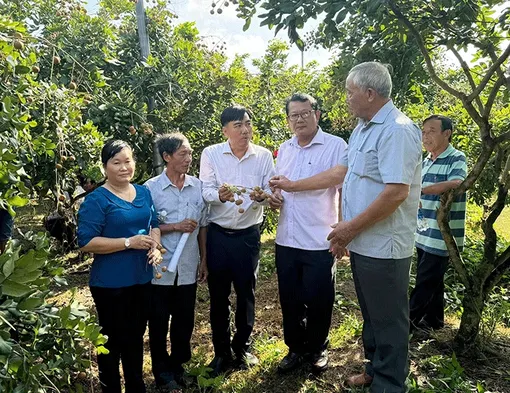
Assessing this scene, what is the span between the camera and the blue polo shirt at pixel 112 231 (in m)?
2.34

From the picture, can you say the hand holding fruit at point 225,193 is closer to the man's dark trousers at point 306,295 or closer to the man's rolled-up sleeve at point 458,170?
the man's dark trousers at point 306,295

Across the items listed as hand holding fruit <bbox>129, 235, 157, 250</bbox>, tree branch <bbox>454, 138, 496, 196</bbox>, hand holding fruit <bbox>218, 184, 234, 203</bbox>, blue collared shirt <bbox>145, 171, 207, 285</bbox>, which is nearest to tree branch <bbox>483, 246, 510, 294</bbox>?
tree branch <bbox>454, 138, 496, 196</bbox>

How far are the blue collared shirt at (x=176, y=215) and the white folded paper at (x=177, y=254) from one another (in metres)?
0.05

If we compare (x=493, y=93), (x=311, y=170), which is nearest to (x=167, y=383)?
(x=311, y=170)

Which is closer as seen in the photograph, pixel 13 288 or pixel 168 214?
pixel 13 288

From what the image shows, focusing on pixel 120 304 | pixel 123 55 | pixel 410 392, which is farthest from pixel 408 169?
pixel 123 55

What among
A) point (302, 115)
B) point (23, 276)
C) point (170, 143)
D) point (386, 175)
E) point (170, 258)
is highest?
point (302, 115)

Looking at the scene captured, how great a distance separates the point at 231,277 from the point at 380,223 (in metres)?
1.19

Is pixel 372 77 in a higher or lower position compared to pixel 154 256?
higher

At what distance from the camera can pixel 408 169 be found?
210 centimetres

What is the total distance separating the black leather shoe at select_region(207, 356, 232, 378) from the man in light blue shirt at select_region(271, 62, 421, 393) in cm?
114

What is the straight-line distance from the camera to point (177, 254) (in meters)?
2.72

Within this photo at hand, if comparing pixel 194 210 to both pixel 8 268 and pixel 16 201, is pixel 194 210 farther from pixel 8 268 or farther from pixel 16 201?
pixel 8 268

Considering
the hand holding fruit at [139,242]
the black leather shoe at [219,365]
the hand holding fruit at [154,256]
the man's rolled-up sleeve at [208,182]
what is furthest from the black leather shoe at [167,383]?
the man's rolled-up sleeve at [208,182]
